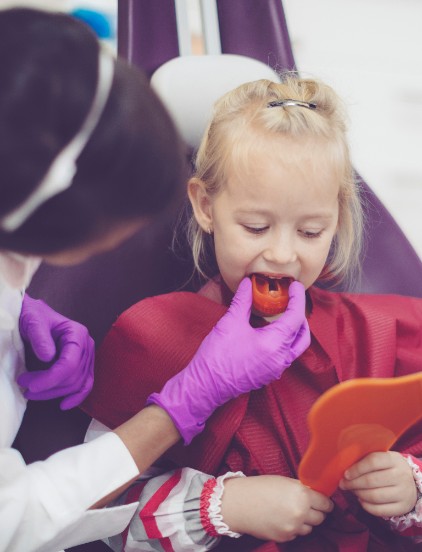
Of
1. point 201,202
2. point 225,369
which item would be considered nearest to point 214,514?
point 225,369

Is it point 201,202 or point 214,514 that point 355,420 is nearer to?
point 214,514

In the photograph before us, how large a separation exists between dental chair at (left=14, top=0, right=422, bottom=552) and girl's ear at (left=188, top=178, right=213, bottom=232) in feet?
0.39

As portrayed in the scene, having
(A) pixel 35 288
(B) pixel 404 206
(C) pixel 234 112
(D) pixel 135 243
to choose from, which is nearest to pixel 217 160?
(C) pixel 234 112

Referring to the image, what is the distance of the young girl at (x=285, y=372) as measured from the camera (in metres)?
0.79

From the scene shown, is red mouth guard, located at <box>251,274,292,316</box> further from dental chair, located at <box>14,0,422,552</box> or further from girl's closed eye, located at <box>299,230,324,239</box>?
dental chair, located at <box>14,0,422,552</box>

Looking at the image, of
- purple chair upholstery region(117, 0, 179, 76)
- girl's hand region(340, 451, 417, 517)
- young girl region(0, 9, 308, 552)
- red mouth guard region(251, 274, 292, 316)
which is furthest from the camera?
purple chair upholstery region(117, 0, 179, 76)

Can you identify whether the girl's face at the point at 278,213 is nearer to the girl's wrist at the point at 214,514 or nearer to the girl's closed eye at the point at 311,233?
the girl's closed eye at the point at 311,233

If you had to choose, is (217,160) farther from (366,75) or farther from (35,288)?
(366,75)

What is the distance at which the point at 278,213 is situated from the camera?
822 millimetres

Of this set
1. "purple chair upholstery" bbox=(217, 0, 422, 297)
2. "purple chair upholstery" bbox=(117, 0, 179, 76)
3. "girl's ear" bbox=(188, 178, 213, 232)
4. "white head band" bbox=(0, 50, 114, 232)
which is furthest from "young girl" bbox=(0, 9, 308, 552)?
"purple chair upholstery" bbox=(117, 0, 179, 76)

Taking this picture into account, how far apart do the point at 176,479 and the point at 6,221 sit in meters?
0.49

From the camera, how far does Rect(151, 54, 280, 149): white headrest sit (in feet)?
3.42

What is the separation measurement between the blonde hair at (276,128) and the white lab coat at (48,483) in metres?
0.33

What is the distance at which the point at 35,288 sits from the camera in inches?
38.2
